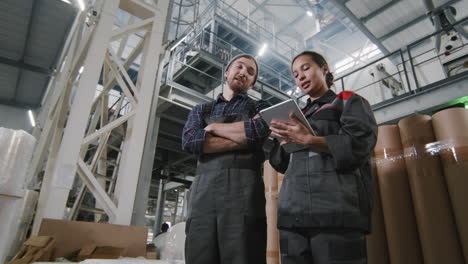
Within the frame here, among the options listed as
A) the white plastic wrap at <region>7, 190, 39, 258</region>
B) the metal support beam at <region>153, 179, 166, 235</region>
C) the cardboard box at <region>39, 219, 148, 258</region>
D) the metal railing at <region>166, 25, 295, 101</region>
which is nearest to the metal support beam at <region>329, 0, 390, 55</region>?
the metal railing at <region>166, 25, 295, 101</region>

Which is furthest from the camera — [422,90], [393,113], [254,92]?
[254,92]

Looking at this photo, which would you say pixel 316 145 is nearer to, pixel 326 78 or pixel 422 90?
pixel 326 78

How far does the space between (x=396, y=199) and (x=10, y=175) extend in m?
3.13

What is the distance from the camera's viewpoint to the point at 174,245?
2.91 m

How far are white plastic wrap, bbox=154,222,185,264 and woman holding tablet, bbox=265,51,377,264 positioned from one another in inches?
76.6

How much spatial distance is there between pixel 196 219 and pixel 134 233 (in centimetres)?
162

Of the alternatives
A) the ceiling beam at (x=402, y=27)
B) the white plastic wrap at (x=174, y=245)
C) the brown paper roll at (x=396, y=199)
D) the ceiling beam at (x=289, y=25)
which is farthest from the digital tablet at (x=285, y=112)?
the ceiling beam at (x=289, y=25)

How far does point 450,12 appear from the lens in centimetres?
597

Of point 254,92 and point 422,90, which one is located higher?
point 254,92

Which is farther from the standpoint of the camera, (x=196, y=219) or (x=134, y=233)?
(x=134, y=233)

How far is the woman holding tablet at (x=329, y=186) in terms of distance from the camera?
3.50 ft

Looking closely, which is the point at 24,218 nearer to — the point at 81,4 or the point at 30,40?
the point at 81,4

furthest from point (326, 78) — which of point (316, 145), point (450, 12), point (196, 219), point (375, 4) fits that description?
point (375, 4)

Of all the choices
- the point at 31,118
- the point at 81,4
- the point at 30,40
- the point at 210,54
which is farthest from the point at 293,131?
the point at 31,118
